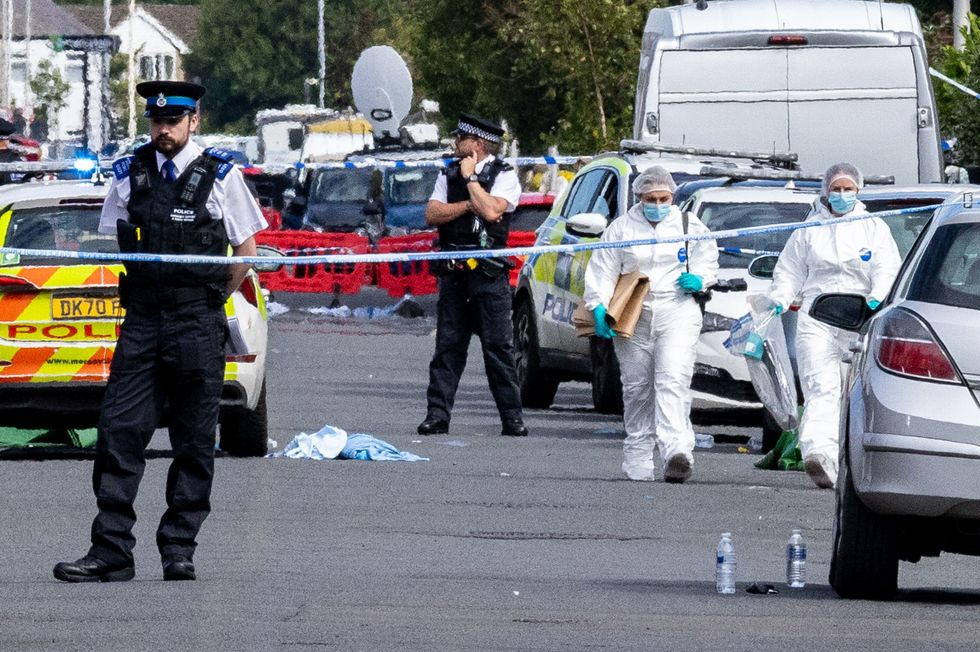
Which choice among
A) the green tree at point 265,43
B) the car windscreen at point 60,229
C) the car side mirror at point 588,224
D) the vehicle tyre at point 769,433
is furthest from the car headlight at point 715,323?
the green tree at point 265,43

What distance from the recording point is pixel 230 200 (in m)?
8.98

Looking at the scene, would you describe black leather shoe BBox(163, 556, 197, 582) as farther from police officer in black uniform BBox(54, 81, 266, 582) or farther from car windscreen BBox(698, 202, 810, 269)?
car windscreen BBox(698, 202, 810, 269)

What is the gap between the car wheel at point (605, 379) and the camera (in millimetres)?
16516

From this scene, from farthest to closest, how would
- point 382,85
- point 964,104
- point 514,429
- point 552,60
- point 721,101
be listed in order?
point 552,60 < point 382,85 < point 964,104 < point 721,101 < point 514,429

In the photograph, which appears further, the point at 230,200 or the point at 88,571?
the point at 230,200

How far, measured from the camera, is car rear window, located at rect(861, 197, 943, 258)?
1379 centimetres

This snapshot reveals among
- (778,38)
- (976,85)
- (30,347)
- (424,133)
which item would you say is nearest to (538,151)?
(424,133)

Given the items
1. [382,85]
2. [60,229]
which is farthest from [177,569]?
[382,85]

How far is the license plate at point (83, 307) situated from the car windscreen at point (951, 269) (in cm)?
541

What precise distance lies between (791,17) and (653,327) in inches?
313

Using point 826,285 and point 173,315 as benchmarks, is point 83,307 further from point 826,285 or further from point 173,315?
point 173,315

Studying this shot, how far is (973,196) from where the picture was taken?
8.77m

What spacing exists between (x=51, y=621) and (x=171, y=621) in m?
0.39

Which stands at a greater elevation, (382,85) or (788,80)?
(382,85)
